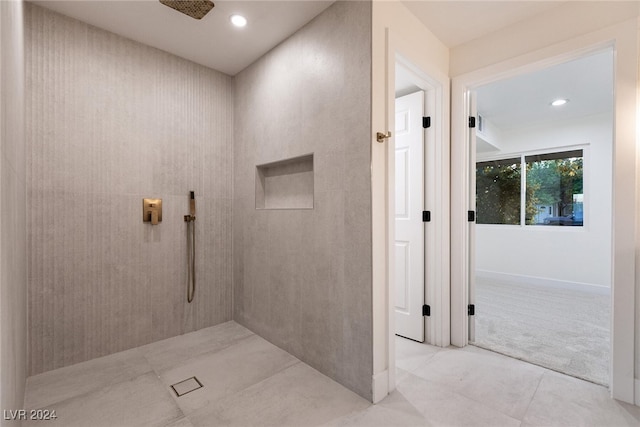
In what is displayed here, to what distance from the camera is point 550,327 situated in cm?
291

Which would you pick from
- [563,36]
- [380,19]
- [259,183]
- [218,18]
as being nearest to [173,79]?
[218,18]

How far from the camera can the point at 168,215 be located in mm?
2629

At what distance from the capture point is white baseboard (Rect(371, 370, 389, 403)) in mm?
1758

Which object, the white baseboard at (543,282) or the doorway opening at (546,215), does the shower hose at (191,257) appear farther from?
the white baseboard at (543,282)

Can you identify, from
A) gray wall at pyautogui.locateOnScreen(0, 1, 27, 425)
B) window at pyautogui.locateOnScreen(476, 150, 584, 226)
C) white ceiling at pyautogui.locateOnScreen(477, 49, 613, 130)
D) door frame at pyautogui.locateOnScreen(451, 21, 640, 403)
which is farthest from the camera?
window at pyautogui.locateOnScreen(476, 150, 584, 226)

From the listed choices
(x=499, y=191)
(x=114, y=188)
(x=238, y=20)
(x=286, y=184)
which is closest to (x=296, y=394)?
(x=286, y=184)

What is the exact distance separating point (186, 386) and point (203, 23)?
2.55 m

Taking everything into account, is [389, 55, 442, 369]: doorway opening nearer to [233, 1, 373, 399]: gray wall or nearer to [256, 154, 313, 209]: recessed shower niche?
[233, 1, 373, 399]: gray wall

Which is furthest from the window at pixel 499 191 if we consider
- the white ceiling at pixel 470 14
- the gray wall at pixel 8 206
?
the gray wall at pixel 8 206

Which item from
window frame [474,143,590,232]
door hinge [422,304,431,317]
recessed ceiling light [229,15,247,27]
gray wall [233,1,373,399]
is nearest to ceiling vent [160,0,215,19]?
recessed ceiling light [229,15,247,27]

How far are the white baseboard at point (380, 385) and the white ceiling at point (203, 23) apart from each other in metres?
2.42

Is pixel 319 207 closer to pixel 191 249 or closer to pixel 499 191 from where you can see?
pixel 191 249

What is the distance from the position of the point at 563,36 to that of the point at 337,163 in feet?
5.68

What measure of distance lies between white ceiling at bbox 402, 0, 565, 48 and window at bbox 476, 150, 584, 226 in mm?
3529
